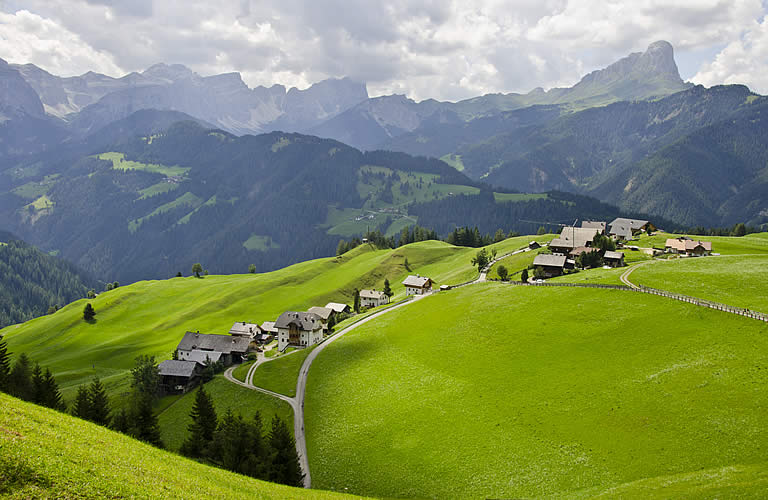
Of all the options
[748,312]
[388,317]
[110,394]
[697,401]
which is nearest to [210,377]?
[110,394]

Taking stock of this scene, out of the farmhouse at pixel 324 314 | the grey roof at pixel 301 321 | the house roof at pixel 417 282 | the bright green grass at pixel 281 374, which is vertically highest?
the house roof at pixel 417 282

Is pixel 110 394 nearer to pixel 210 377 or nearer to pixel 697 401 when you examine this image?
pixel 210 377

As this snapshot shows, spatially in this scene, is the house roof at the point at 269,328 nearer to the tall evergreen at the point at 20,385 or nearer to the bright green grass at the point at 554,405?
the bright green grass at the point at 554,405

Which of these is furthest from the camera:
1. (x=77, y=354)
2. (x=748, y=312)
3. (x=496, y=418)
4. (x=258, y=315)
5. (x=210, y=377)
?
(x=258, y=315)

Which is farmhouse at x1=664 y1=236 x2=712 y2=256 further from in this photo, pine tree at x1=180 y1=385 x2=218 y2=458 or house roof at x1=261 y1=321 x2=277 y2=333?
pine tree at x1=180 y1=385 x2=218 y2=458

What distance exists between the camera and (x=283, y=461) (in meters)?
51.4

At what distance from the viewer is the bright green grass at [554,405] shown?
4497 centimetres

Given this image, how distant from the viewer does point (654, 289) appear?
3204 inches

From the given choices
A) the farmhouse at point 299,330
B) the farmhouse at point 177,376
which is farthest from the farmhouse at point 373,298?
the farmhouse at point 177,376

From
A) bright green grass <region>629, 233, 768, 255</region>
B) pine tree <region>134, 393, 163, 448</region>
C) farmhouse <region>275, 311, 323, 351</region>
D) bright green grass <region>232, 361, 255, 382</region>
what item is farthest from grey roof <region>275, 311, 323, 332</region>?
bright green grass <region>629, 233, 768, 255</region>

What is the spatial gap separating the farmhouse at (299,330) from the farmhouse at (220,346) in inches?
370

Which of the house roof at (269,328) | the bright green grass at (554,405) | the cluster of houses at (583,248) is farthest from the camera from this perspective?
the house roof at (269,328)

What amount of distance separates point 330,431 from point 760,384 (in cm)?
5191

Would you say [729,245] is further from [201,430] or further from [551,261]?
[201,430]
